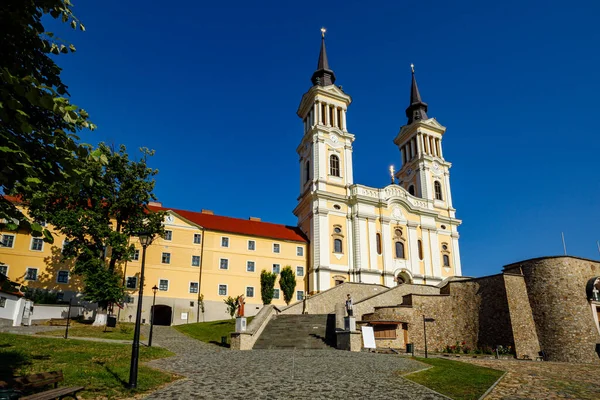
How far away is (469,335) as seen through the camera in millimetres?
29406

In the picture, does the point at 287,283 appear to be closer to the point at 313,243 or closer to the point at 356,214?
the point at 313,243

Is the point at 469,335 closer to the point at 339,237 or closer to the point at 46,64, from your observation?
the point at 339,237

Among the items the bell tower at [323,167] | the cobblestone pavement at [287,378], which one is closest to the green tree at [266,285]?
the bell tower at [323,167]

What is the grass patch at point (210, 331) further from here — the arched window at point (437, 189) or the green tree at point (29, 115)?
the arched window at point (437, 189)

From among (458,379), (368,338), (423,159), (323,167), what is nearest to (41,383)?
(458,379)

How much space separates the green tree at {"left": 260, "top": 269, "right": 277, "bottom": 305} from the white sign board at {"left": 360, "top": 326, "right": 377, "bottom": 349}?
20.9 meters

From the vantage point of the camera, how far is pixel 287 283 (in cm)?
4522

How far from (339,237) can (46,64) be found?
4122 cm

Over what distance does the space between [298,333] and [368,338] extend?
5.06m

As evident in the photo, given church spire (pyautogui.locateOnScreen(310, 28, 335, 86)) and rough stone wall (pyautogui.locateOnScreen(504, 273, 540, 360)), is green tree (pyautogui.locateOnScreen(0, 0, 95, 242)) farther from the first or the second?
church spire (pyautogui.locateOnScreen(310, 28, 335, 86))

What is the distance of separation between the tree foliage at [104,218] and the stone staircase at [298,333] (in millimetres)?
12481

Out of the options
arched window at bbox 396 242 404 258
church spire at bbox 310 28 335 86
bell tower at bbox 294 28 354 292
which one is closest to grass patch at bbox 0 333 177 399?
bell tower at bbox 294 28 354 292

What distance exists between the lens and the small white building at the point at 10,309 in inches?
1104

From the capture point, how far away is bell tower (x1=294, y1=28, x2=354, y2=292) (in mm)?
46344
